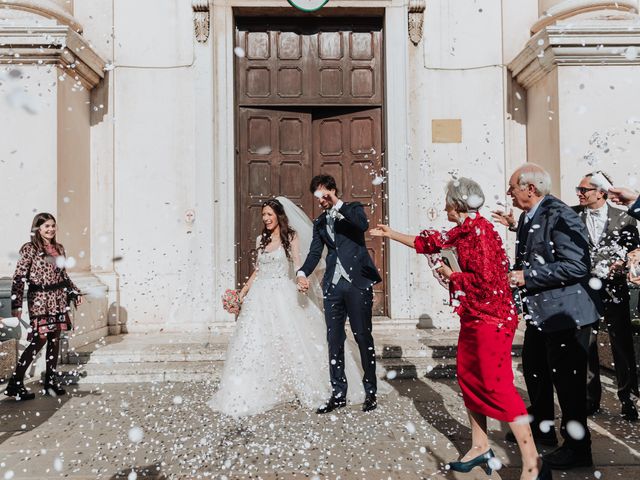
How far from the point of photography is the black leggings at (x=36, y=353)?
5.03 meters

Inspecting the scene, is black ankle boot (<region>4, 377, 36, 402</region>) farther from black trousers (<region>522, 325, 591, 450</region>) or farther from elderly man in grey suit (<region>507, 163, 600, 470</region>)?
black trousers (<region>522, 325, 591, 450</region>)

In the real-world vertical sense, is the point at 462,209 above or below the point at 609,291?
above

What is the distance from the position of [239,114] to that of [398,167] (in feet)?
9.01

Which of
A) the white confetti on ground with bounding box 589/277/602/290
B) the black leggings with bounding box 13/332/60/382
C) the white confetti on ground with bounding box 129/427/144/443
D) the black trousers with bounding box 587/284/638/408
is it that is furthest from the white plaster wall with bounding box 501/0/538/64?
the black leggings with bounding box 13/332/60/382

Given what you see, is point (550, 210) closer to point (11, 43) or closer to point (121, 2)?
point (11, 43)

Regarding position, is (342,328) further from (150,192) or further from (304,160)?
(150,192)

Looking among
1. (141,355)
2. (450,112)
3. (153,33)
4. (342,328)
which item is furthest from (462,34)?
(141,355)

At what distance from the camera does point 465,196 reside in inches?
126

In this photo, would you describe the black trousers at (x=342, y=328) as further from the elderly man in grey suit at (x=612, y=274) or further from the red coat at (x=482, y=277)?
the elderly man in grey suit at (x=612, y=274)

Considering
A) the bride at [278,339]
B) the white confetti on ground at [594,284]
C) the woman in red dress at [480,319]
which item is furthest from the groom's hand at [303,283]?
the white confetti on ground at [594,284]

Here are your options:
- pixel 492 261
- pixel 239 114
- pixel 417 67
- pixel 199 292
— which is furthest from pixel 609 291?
pixel 239 114

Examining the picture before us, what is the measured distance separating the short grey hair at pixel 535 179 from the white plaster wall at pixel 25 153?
5.70m

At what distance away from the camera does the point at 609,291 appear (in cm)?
439

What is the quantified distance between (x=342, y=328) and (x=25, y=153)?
479 cm
